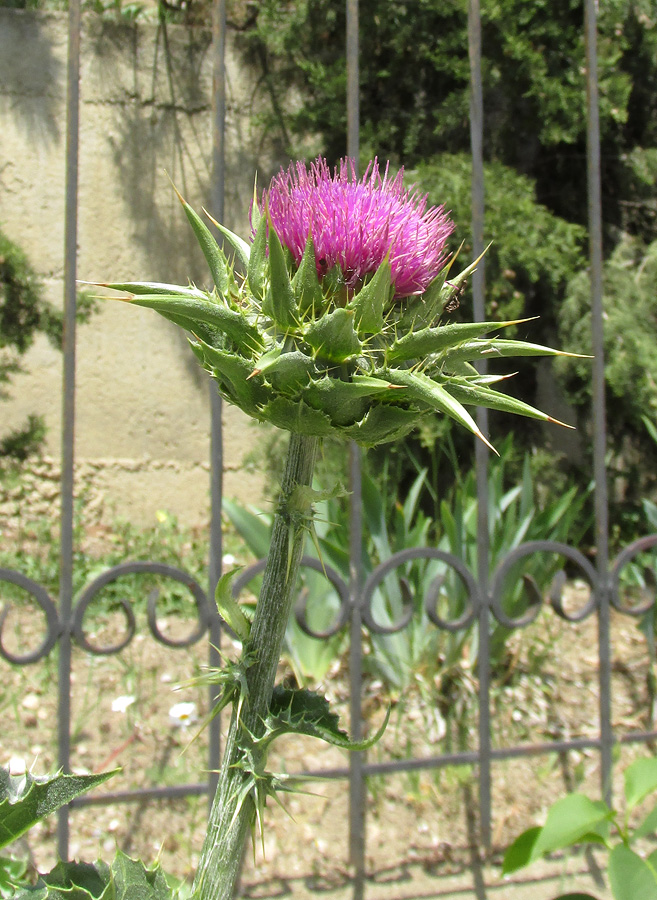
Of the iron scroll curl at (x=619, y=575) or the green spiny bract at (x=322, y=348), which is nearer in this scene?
the green spiny bract at (x=322, y=348)

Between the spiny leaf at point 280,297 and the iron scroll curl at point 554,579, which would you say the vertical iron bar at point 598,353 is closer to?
the iron scroll curl at point 554,579

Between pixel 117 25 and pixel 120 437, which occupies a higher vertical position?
pixel 117 25

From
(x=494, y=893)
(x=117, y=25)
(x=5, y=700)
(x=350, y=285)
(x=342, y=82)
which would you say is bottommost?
(x=494, y=893)

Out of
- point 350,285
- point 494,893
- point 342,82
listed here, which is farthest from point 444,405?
point 342,82

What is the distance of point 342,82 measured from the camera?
3697mm

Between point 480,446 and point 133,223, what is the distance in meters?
3.02

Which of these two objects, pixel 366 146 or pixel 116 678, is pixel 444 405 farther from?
pixel 366 146

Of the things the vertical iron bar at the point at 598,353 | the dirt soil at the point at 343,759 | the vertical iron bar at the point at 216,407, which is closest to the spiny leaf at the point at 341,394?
the vertical iron bar at the point at 216,407

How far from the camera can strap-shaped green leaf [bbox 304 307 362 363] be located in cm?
80

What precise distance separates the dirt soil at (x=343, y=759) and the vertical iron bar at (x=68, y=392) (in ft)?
1.52

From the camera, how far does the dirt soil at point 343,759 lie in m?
2.33

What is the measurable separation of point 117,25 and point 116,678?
320 cm

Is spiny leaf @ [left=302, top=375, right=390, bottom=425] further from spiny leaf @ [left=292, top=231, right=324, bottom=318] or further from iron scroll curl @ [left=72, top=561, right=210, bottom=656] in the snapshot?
iron scroll curl @ [left=72, top=561, right=210, bottom=656]

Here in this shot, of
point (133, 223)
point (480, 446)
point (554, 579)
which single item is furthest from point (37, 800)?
point (133, 223)
